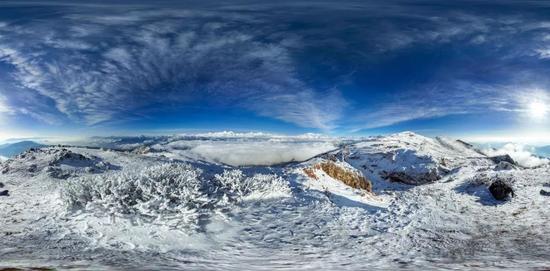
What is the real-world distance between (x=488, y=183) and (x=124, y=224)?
19588 mm

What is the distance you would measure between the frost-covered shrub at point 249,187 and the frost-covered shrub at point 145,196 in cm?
112

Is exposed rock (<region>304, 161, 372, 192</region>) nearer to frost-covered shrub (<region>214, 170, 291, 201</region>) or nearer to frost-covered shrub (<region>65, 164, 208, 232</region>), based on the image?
frost-covered shrub (<region>214, 170, 291, 201</region>)

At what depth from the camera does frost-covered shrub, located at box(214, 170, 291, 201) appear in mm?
20734

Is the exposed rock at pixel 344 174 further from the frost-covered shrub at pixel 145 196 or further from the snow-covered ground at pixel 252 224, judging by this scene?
the frost-covered shrub at pixel 145 196

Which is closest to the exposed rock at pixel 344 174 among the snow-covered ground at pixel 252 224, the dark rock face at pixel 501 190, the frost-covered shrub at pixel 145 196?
the snow-covered ground at pixel 252 224

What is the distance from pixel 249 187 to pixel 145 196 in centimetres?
421

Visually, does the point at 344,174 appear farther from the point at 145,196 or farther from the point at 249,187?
the point at 145,196

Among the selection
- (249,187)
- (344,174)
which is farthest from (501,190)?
(249,187)

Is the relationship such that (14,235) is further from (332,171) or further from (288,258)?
(332,171)

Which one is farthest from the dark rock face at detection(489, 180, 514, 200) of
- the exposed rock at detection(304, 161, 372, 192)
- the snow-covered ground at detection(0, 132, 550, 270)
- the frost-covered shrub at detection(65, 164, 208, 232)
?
the frost-covered shrub at detection(65, 164, 208, 232)

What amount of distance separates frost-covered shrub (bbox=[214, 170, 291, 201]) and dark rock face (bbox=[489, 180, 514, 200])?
10.9 m

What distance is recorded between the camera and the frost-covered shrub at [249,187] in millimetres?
20734

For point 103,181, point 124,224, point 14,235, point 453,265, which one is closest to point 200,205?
point 124,224

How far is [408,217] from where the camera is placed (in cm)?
1972
